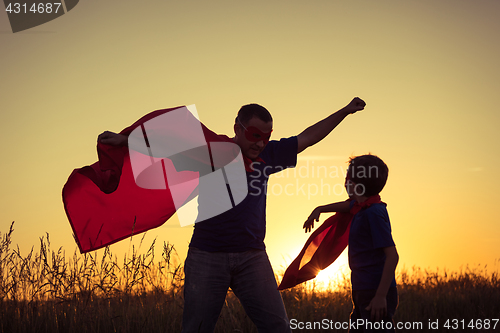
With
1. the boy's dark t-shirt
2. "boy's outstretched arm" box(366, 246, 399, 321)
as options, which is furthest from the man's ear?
"boy's outstretched arm" box(366, 246, 399, 321)

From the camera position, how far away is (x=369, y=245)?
3104 millimetres

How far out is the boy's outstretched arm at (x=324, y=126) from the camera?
3604 mm

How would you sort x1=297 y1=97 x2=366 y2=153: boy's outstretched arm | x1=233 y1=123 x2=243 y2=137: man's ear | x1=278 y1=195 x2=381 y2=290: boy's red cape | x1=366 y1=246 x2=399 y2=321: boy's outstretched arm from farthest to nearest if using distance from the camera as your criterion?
x1=278 y1=195 x2=381 y2=290: boy's red cape < x1=297 y1=97 x2=366 y2=153: boy's outstretched arm < x1=233 y1=123 x2=243 y2=137: man's ear < x1=366 y1=246 x2=399 y2=321: boy's outstretched arm

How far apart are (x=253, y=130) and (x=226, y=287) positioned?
1.20 metres

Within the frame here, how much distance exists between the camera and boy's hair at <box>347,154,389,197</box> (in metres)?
3.20

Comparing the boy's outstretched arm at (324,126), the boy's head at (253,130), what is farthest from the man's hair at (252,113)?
the boy's outstretched arm at (324,126)

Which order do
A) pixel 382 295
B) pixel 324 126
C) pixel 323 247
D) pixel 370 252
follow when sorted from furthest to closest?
pixel 323 247, pixel 324 126, pixel 370 252, pixel 382 295

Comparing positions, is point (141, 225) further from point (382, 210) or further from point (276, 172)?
point (382, 210)

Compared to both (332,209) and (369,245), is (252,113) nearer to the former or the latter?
(332,209)

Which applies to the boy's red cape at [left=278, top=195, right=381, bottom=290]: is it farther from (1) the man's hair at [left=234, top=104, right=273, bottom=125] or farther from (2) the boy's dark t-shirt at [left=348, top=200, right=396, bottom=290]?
(1) the man's hair at [left=234, top=104, right=273, bottom=125]

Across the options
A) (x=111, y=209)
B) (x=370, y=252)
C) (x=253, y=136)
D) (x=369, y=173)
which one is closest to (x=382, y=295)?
(x=370, y=252)

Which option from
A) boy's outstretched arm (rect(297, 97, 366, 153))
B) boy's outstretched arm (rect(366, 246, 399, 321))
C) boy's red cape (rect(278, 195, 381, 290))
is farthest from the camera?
boy's red cape (rect(278, 195, 381, 290))

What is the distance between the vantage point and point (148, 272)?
4.94m

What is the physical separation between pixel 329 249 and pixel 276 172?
1.05m
